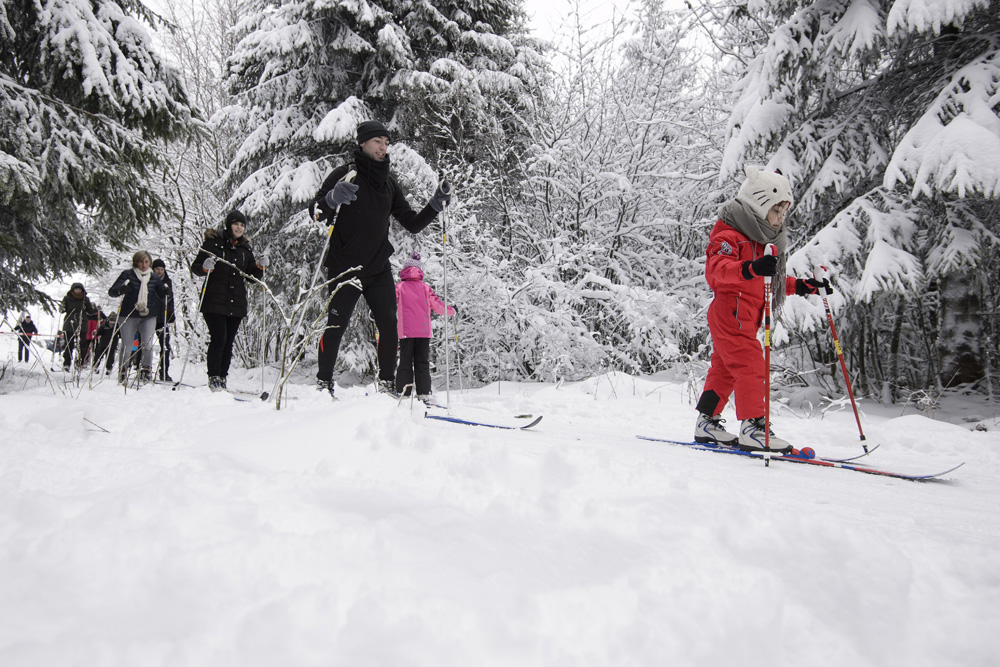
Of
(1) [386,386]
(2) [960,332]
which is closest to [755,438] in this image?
(1) [386,386]

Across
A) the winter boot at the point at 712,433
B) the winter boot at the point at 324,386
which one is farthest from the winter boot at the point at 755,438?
the winter boot at the point at 324,386

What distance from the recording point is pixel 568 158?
9.65 m

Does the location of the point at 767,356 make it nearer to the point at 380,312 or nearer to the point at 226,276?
the point at 380,312

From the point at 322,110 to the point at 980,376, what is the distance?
931cm

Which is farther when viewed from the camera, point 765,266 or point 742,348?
point 742,348

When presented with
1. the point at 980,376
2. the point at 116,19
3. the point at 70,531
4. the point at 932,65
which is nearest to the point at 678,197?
the point at 932,65

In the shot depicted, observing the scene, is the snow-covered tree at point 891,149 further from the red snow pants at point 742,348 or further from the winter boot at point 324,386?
the winter boot at point 324,386

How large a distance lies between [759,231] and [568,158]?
6859 millimetres

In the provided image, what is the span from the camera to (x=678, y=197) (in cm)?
945

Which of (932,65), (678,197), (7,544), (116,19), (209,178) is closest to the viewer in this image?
(7,544)

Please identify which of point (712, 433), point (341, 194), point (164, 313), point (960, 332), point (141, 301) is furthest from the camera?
point (164, 313)

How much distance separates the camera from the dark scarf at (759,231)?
3244 millimetres

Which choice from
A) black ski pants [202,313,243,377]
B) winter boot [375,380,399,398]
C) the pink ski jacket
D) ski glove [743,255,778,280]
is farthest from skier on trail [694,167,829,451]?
black ski pants [202,313,243,377]

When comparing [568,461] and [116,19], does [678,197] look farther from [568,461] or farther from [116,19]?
[568,461]
